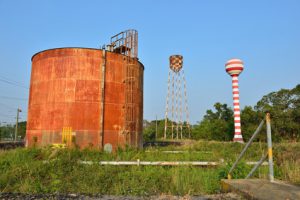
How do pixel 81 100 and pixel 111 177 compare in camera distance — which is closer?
pixel 111 177

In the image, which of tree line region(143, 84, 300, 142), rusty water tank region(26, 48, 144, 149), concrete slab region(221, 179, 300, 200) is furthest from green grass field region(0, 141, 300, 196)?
tree line region(143, 84, 300, 142)

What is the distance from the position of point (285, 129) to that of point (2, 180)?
104 ft

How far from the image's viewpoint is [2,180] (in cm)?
827

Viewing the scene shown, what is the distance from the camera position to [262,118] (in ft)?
109

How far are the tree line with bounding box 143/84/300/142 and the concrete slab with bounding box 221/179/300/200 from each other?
24257 mm

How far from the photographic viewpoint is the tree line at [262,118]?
30.4m

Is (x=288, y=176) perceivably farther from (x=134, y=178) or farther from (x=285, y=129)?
(x=285, y=129)

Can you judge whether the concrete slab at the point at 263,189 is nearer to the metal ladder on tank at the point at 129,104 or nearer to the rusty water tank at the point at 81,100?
the rusty water tank at the point at 81,100

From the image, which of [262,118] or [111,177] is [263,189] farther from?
[262,118]

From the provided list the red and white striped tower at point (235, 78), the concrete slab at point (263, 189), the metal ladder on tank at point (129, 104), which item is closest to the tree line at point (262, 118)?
the red and white striped tower at point (235, 78)

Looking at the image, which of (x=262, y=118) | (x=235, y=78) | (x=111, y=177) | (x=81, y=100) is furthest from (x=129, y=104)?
(x=262, y=118)

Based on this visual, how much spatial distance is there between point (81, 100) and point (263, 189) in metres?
11.4

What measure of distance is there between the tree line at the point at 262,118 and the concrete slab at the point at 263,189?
24257mm

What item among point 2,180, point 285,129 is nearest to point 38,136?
point 2,180
